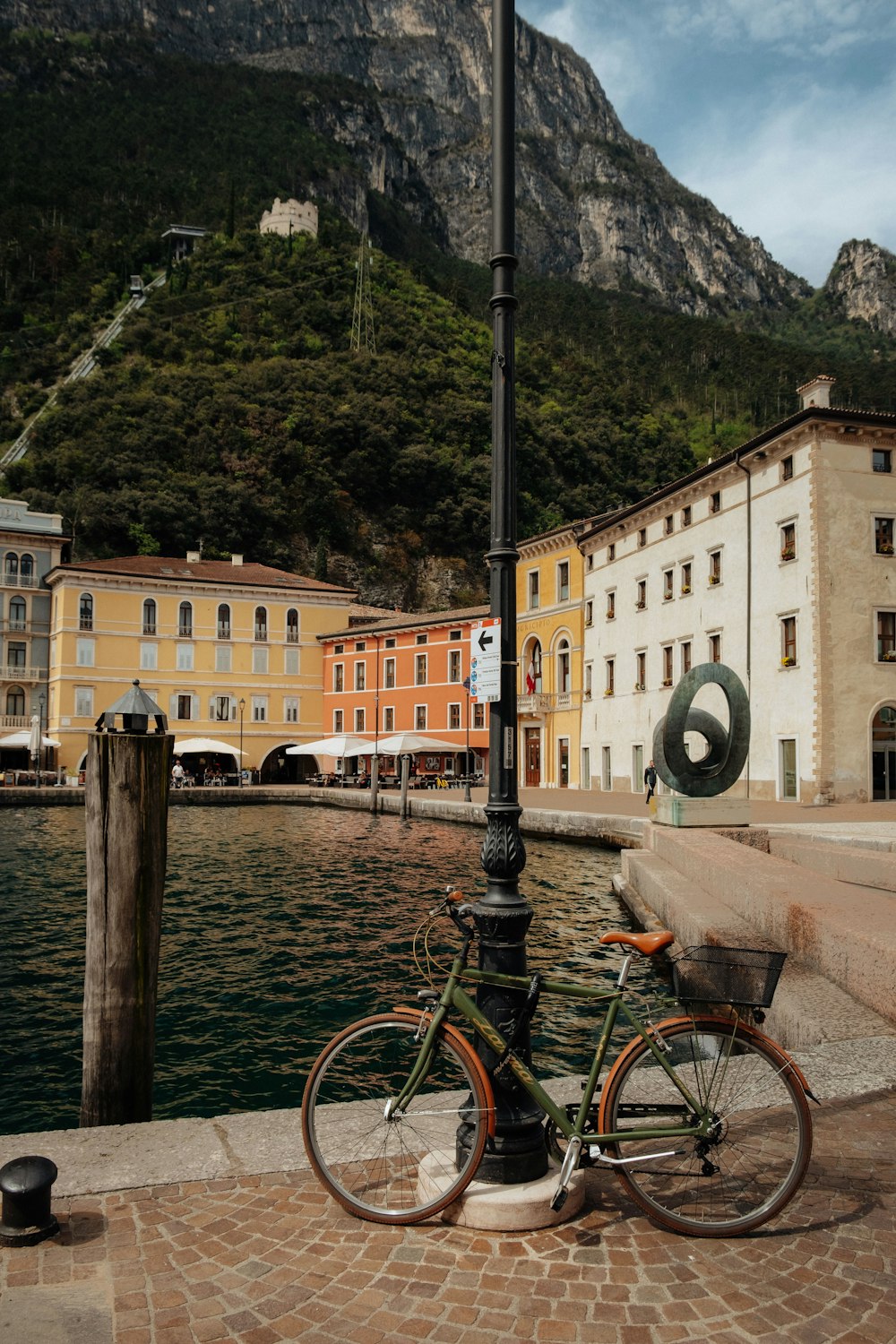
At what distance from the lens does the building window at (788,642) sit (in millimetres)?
32312

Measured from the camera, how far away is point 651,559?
4191 centimetres

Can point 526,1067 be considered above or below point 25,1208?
above

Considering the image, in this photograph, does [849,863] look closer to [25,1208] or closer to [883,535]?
[25,1208]

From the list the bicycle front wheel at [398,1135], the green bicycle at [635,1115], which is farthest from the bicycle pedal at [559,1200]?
the bicycle front wheel at [398,1135]

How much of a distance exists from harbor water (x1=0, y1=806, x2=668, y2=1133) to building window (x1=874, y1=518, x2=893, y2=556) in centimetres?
1521

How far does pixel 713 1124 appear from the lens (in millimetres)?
4031

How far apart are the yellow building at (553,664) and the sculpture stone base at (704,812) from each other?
2686 centimetres

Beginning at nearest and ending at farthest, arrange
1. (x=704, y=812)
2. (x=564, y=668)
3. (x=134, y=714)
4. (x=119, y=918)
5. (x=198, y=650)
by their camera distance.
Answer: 1. (x=119, y=918)
2. (x=134, y=714)
3. (x=704, y=812)
4. (x=564, y=668)
5. (x=198, y=650)

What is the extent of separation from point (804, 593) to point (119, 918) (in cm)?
2970

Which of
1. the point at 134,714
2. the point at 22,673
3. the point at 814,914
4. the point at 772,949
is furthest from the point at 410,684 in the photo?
the point at 134,714

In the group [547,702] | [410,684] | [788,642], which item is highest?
[788,642]

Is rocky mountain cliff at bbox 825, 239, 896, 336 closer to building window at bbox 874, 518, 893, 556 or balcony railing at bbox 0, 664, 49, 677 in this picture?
building window at bbox 874, 518, 893, 556

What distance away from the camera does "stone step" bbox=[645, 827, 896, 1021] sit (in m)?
7.00

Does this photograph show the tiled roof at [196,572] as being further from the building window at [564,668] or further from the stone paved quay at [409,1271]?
the stone paved quay at [409,1271]
